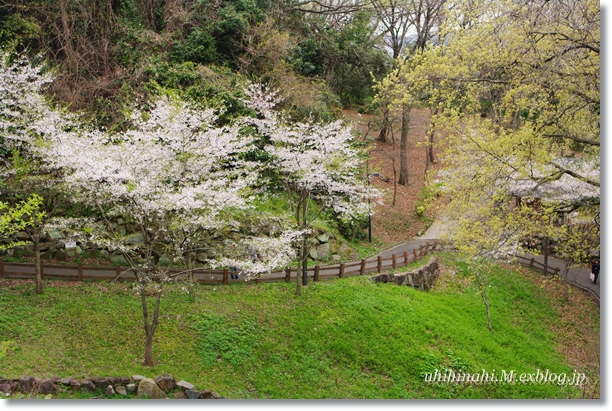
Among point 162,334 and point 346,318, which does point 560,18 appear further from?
point 162,334

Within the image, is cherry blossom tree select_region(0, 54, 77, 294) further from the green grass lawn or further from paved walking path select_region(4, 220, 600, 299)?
the green grass lawn

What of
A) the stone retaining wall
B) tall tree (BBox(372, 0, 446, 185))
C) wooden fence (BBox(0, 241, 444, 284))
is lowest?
the stone retaining wall

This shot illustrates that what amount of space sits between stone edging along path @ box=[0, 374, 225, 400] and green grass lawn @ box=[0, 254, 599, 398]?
389 mm

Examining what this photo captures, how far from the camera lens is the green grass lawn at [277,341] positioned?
941cm

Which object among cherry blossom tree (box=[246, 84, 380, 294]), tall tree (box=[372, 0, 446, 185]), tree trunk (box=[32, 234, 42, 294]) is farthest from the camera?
tall tree (box=[372, 0, 446, 185])

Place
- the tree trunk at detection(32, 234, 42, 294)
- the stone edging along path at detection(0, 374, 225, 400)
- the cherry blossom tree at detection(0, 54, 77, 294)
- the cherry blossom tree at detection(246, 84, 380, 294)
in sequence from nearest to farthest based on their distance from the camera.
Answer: the stone edging along path at detection(0, 374, 225, 400) → the cherry blossom tree at detection(0, 54, 77, 294) → the tree trunk at detection(32, 234, 42, 294) → the cherry blossom tree at detection(246, 84, 380, 294)

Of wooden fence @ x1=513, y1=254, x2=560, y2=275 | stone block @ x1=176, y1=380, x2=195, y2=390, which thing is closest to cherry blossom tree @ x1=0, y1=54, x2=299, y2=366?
stone block @ x1=176, y1=380, x2=195, y2=390

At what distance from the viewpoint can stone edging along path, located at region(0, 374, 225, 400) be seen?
787 centimetres

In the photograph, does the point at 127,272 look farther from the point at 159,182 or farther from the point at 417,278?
the point at 417,278

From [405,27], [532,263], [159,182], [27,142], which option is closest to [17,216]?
[159,182]

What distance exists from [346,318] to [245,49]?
11.8 meters

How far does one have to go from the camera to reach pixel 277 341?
10805mm

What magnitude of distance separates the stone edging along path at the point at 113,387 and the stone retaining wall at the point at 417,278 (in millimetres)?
7744

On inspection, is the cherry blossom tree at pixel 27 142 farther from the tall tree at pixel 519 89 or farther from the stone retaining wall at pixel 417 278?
the stone retaining wall at pixel 417 278
